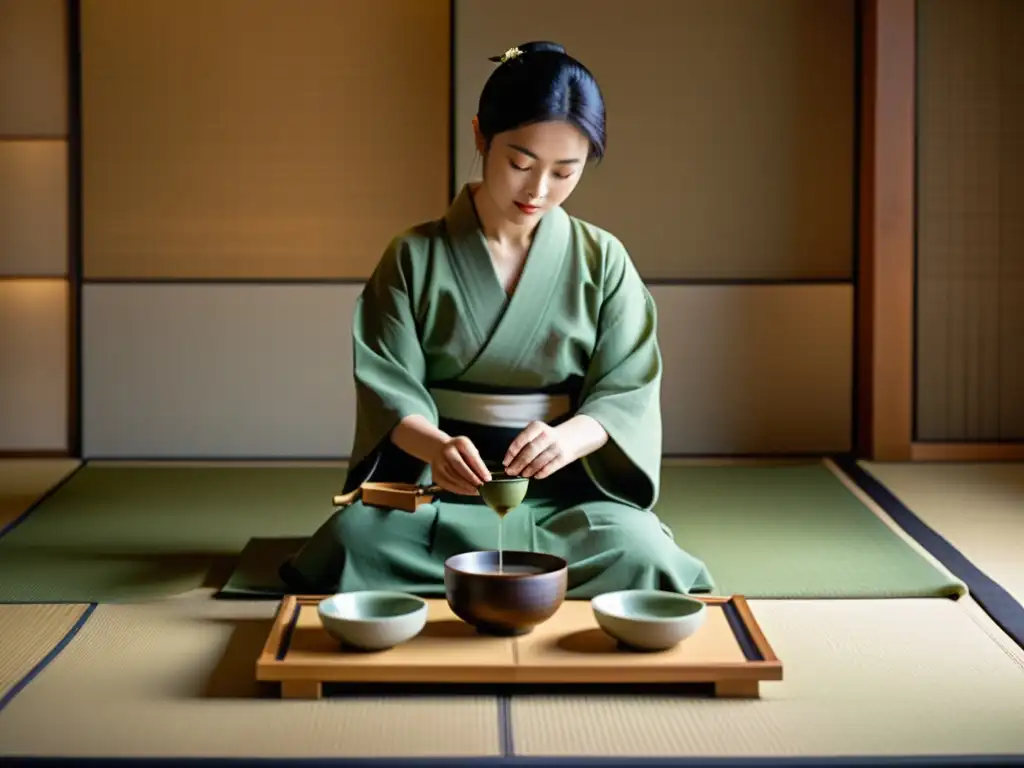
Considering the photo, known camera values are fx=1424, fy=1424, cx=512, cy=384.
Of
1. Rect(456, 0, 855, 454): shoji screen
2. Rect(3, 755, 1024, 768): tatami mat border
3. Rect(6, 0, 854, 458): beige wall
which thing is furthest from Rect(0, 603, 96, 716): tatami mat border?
Rect(456, 0, 855, 454): shoji screen

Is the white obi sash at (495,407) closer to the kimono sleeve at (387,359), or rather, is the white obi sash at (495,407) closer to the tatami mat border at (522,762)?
the kimono sleeve at (387,359)

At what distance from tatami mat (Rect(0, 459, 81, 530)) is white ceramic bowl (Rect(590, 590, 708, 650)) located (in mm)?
2094

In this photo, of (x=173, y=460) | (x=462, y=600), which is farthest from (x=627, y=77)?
(x=462, y=600)

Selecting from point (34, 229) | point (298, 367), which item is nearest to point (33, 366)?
point (34, 229)

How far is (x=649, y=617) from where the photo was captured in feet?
8.26

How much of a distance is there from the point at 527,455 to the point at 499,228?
65 centimetres

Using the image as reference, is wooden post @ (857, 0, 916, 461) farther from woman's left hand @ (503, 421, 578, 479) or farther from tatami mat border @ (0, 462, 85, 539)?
tatami mat border @ (0, 462, 85, 539)

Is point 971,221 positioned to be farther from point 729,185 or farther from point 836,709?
point 836,709

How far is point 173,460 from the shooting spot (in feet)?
17.1

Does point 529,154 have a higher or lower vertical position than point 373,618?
higher

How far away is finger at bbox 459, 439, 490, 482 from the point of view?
2752 mm

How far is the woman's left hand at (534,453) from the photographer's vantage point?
9.25ft

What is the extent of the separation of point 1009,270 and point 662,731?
3.33 meters

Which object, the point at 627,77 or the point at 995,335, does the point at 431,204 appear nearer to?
the point at 627,77
